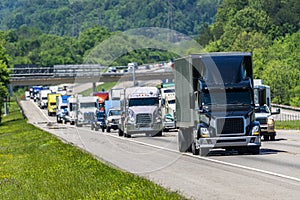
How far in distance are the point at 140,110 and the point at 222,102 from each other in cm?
1846

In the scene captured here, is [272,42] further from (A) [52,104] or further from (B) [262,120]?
(B) [262,120]

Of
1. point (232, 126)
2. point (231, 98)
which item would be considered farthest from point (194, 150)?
point (231, 98)

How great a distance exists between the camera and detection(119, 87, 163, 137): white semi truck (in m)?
46.9

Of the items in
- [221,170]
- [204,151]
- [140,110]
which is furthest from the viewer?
[140,110]

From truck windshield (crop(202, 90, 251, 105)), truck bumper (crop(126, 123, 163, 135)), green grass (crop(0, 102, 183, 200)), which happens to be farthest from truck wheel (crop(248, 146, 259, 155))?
truck bumper (crop(126, 123, 163, 135))

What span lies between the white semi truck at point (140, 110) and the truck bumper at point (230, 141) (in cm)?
1807

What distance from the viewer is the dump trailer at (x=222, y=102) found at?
93.7 feet

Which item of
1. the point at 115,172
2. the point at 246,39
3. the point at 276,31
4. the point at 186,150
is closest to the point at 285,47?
the point at 246,39

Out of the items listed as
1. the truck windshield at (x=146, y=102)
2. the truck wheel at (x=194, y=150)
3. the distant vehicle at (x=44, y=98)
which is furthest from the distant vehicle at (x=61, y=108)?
the truck wheel at (x=194, y=150)

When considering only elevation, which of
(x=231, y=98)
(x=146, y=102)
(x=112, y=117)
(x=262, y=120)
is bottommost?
(x=262, y=120)

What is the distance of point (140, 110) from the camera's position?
47.2m

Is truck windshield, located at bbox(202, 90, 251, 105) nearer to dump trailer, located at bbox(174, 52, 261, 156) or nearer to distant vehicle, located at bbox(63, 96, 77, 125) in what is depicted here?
dump trailer, located at bbox(174, 52, 261, 156)

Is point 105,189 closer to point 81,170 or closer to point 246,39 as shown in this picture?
point 81,170

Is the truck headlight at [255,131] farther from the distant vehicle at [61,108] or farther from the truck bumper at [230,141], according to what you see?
the distant vehicle at [61,108]
